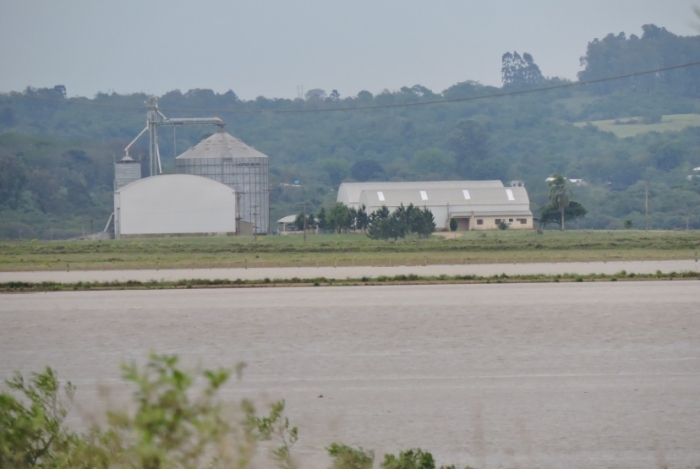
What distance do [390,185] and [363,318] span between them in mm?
92059

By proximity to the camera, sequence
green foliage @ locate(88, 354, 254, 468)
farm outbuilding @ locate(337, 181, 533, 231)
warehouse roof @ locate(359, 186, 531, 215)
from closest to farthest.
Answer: green foliage @ locate(88, 354, 254, 468)
farm outbuilding @ locate(337, 181, 533, 231)
warehouse roof @ locate(359, 186, 531, 215)

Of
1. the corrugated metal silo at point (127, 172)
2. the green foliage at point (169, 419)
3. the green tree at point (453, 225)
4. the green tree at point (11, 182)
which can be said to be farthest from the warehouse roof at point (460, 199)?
the green foliage at point (169, 419)

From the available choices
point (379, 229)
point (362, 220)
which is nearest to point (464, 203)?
point (362, 220)

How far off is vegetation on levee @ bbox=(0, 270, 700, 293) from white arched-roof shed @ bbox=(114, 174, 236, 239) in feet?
185

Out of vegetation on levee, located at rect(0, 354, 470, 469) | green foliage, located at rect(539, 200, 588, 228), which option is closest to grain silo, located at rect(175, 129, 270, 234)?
green foliage, located at rect(539, 200, 588, 228)

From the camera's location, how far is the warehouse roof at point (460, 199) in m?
100

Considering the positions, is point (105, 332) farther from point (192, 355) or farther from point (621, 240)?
point (621, 240)

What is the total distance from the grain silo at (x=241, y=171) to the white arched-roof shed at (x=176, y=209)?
814 centimetres

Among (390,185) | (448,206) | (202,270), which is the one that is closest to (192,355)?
(202,270)

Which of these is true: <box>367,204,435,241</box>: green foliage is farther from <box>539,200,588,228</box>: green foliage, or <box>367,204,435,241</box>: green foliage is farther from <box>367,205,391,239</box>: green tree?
<box>539,200,588,228</box>: green foliage

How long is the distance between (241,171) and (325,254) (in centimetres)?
4611

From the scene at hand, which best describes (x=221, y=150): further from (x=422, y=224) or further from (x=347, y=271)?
(x=347, y=271)

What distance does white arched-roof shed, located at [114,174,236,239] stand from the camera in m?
90.2

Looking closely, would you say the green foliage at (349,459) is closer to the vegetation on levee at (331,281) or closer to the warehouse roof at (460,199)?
the vegetation on levee at (331,281)
